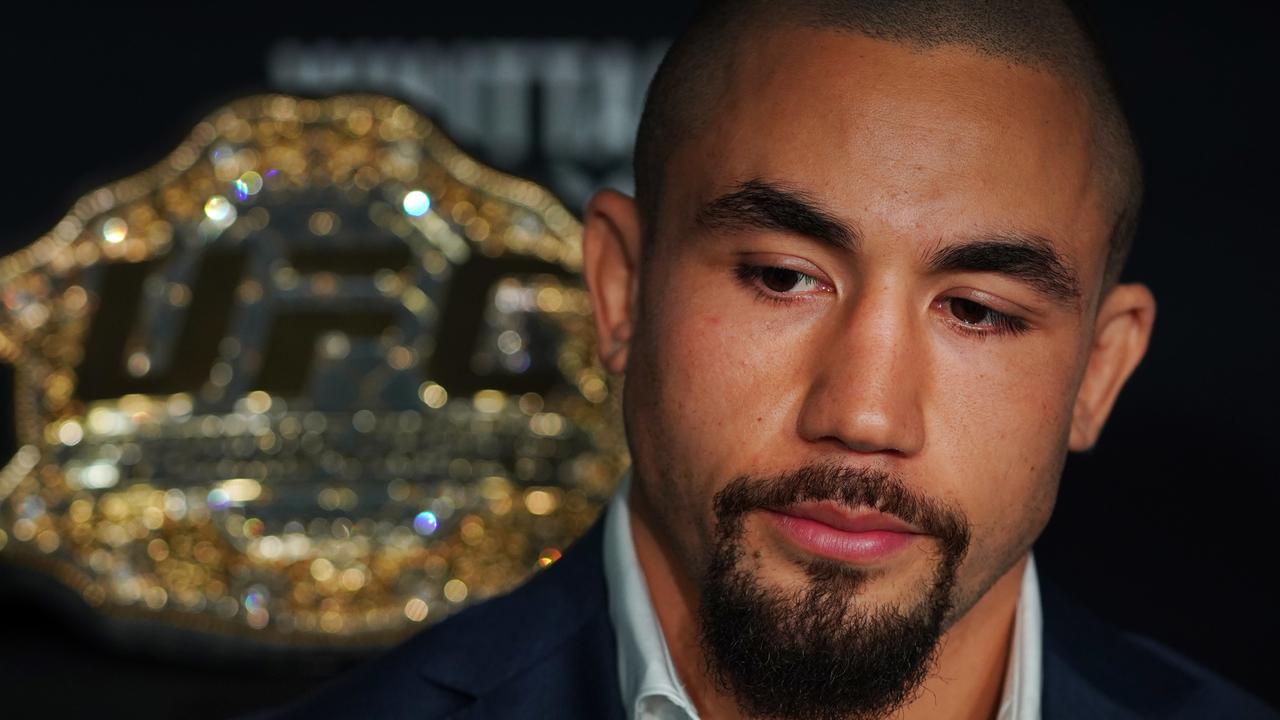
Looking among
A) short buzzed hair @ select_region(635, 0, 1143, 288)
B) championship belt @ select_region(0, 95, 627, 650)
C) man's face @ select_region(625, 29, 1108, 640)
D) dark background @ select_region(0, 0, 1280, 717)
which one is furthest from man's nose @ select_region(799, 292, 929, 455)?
dark background @ select_region(0, 0, 1280, 717)

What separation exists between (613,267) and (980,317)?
0.99 ft

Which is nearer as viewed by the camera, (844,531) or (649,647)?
(844,531)

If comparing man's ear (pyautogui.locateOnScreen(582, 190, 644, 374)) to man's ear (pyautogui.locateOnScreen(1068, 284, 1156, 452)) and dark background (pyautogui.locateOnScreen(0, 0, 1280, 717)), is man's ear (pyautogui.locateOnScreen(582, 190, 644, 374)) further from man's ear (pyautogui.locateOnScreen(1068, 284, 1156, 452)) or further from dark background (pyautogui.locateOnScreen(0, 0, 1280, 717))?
dark background (pyautogui.locateOnScreen(0, 0, 1280, 717))

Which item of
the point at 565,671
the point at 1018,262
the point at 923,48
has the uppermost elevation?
the point at 923,48

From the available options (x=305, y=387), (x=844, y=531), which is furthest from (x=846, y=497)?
(x=305, y=387)

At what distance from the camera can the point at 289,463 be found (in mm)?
1960

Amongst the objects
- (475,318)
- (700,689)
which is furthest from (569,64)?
(700,689)

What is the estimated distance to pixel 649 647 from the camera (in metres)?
1.06

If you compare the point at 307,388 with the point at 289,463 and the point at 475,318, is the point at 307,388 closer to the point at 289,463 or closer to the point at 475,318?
the point at 289,463

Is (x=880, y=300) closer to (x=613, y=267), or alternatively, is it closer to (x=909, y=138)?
(x=909, y=138)

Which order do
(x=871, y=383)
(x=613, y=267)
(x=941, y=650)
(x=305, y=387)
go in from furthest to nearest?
(x=305, y=387)
(x=613, y=267)
(x=941, y=650)
(x=871, y=383)

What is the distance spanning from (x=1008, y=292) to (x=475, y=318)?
111 centimetres

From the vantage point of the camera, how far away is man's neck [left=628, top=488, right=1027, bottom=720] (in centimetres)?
106

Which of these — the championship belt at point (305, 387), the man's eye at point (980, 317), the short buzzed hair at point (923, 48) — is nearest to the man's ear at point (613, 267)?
the short buzzed hair at point (923, 48)
